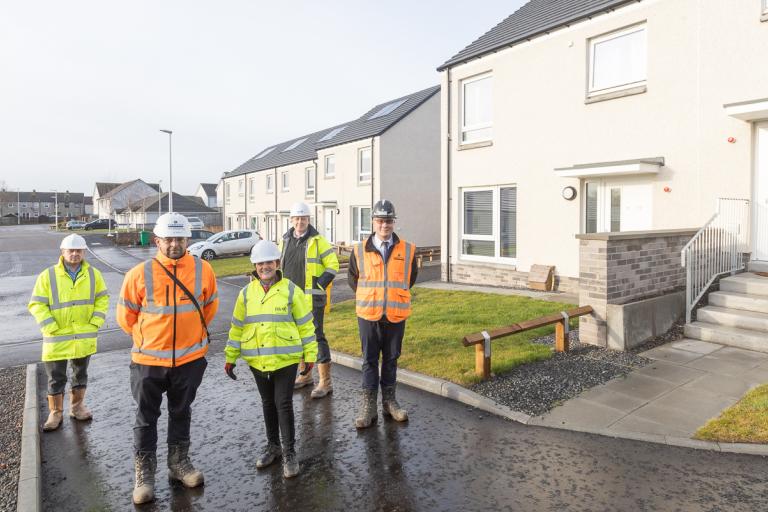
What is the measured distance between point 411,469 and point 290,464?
94 centimetres

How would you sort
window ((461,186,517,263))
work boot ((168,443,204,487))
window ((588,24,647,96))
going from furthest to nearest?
1. window ((461,186,517,263))
2. window ((588,24,647,96))
3. work boot ((168,443,204,487))

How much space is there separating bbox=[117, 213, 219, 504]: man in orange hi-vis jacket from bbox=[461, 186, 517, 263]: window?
33.0 feet

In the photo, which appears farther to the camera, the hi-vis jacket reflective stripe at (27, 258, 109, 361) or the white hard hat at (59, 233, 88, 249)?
the white hard hat at (59, 233, 88, 249)

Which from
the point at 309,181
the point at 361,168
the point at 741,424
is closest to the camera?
the point at 741,424

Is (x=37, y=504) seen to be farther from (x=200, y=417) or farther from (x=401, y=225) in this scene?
(x=401, y=225)

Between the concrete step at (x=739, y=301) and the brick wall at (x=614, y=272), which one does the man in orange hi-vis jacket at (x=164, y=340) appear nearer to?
the brick wall at (x=614, y=272)

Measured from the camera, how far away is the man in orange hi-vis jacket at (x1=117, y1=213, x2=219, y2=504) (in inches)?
146

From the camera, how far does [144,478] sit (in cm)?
368

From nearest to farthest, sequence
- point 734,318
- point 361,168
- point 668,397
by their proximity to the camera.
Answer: point 668,397 → point 734,318 → point 361,168

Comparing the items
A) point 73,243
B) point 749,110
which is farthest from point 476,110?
point 73,243

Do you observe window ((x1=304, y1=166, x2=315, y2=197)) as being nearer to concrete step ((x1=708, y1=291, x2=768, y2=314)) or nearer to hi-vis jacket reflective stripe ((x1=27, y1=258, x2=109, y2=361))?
concrete step ((x1=708, y1=291, x2=768, y2=314))

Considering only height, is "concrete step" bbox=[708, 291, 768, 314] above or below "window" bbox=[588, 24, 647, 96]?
below

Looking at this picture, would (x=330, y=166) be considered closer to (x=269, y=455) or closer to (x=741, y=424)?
(x=269, y=455)

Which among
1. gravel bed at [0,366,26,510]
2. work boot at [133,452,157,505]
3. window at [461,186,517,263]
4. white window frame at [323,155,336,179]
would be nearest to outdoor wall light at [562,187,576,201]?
window at [461,186,517,263]
